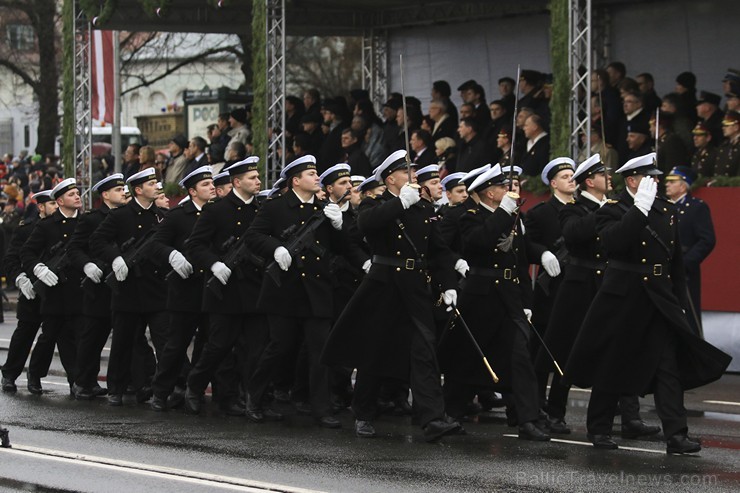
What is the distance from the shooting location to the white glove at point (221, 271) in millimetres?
12133

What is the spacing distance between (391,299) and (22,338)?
4843mm

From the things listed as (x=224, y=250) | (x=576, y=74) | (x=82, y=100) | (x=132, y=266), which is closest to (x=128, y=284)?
(x=132, y=266)

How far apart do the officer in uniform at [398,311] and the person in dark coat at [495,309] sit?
270 mm

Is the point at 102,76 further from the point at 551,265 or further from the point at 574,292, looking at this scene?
→ the point at 574,292

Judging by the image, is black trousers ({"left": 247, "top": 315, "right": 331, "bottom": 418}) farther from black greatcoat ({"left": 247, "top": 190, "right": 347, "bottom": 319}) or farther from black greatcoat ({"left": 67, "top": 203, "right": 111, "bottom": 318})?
black greatcoat ({"left": 67, "top": 203, "right": 111, "bottom": 318})

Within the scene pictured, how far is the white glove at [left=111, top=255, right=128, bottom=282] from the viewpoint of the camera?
1302 cm

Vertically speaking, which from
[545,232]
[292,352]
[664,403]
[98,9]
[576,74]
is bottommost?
[664,403]

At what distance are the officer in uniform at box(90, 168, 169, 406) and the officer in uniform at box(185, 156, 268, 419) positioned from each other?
0.68m

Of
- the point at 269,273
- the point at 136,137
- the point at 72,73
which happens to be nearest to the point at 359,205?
the point at 269,273

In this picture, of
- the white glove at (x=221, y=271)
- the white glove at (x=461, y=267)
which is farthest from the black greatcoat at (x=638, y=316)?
the white glove at (x=221, y=271)

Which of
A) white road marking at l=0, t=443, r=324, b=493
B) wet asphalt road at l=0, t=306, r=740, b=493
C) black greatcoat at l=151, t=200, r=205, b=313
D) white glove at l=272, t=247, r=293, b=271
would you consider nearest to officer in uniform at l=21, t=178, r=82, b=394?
black greatcoat at l=151, t=200, r=205, b=313

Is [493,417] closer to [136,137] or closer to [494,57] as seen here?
[494,57]

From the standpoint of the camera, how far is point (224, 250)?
1252cm

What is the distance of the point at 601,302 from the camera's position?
10414mm
